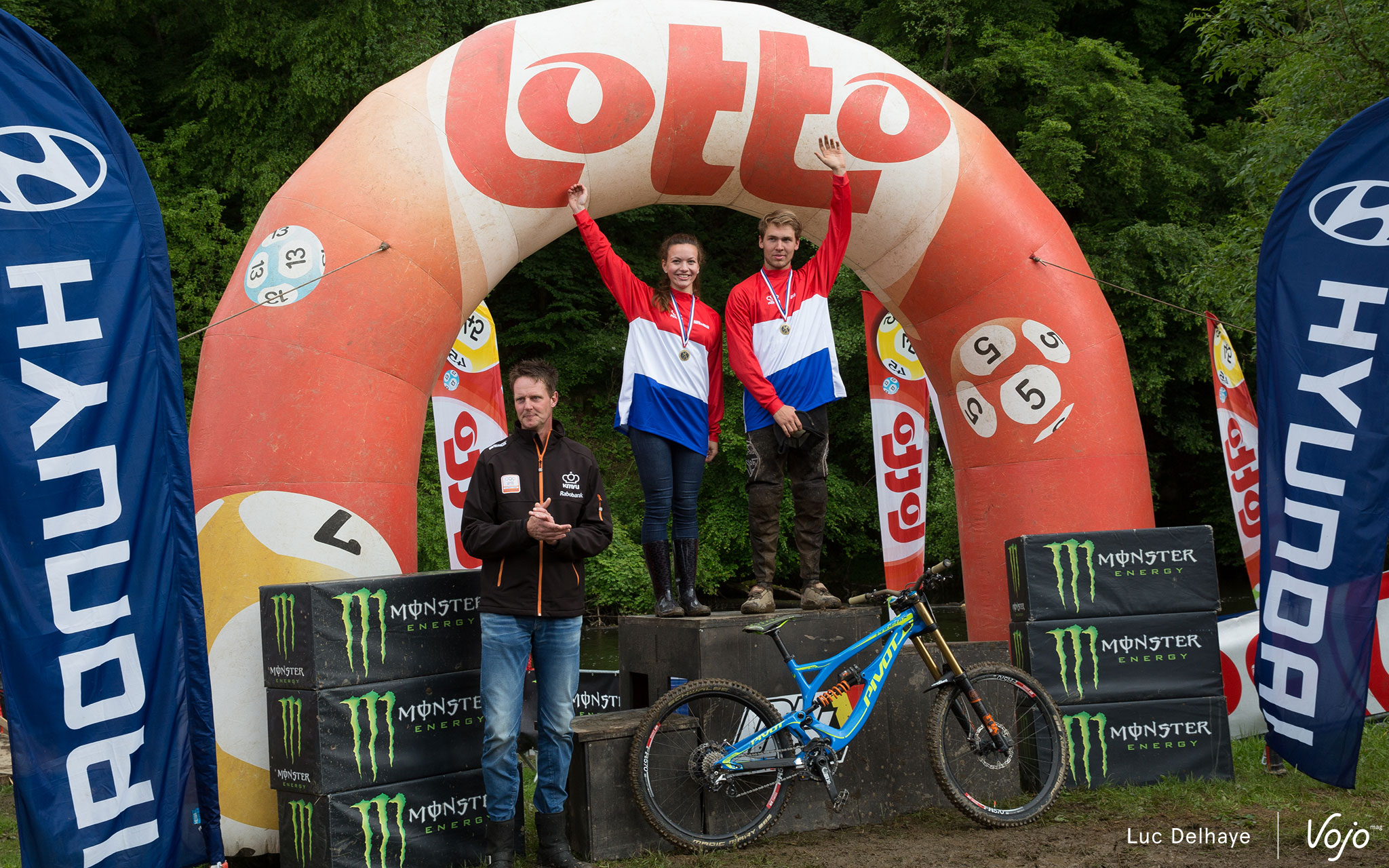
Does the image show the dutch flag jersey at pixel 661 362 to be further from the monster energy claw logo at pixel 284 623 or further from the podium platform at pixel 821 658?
the monster energy claw logo at pixel 284 623

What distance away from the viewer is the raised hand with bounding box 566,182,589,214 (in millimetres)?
5703

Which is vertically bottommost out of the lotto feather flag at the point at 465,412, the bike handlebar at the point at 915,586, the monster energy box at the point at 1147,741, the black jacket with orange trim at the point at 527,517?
the monster energy box at the point at 1147,741

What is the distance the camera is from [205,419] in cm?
514

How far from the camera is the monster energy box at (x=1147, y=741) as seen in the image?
5.33 metres

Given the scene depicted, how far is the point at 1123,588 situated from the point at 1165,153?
568 inches

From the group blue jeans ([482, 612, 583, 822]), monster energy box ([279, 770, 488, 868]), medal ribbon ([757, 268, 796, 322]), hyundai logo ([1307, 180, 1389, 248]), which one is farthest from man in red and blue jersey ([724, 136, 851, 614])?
hyundai logo ([1307, 180, 1389, 248])

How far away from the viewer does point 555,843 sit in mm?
4320

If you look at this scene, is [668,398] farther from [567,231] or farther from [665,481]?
[567,231]

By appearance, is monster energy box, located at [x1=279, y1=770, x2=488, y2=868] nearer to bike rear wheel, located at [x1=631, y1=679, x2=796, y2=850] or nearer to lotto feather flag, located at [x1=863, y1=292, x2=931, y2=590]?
bike rear wheel, located at [x1=631, y1=679, x2=796, y2=850]

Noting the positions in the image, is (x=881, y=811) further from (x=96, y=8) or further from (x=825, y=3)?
(x=825, y=3)

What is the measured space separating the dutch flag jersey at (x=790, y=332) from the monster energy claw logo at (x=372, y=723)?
76.8 inches

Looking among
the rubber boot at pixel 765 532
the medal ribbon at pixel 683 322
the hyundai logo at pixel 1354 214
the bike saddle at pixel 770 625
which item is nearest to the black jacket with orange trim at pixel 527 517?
the bike saddle at pixel 770 625

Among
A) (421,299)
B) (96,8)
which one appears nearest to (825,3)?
(96,8)

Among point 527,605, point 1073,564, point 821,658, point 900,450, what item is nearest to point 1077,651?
point 1073,564
